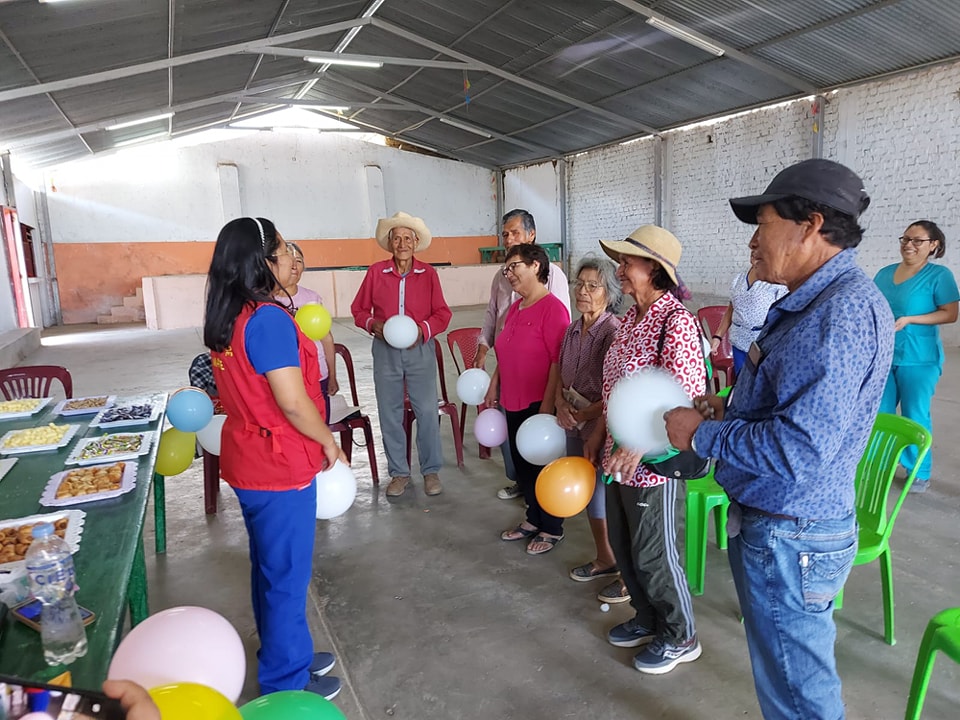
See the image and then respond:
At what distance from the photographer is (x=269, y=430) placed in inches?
67.0

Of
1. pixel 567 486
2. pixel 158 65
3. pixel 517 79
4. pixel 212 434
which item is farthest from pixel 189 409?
pixel 517 79

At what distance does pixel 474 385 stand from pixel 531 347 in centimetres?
81

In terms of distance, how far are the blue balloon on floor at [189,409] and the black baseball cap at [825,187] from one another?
83.5 inches

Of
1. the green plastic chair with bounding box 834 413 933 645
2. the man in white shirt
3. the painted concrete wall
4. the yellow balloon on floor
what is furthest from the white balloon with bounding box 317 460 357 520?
the painted concrete wall

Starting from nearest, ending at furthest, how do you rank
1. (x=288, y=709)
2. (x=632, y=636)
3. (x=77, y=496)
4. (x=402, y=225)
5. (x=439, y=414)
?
(x=288, y=709) → (x=77, y=496) → (x=632, y=636) → (x=402, y=225) → (x=439, y=414)

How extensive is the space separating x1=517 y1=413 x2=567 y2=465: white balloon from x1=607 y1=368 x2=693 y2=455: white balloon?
0.83 metres

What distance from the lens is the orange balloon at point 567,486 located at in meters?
2.11

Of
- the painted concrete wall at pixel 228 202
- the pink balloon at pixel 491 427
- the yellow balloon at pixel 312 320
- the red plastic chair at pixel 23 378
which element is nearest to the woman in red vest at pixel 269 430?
the yellow balloon at pixel 312 320

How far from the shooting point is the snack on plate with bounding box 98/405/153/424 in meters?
2.62

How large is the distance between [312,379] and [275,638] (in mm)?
776

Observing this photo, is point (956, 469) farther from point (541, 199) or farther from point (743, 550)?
point (541, 199)

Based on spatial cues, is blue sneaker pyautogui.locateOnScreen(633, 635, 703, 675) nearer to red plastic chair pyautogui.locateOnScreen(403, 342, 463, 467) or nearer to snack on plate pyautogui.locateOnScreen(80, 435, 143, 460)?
snack on plate pyautogui.locateOnScreen(80, 435, 143, 460)

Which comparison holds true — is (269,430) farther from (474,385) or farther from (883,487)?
(883,487)

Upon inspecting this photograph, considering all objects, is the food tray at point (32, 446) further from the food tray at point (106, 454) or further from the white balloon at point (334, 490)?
the white balloon at point (334, 490)
